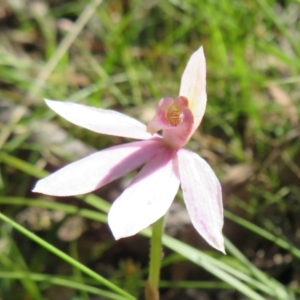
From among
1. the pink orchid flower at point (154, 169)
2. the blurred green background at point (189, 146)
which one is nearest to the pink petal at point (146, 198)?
the pink orchid flower at point (154, 169)

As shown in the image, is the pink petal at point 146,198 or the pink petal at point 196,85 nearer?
the pink petal at point 146,198

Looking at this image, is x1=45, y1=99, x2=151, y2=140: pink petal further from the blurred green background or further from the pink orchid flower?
the blurred green background

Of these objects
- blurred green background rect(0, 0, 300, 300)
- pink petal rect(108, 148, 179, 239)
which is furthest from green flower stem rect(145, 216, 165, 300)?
blurred green background rect(0, 0, 300, 300)

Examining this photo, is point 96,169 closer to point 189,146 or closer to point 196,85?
point 196,85

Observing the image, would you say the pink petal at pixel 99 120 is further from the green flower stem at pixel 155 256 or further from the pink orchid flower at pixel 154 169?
the green flower stem at pixel 155 256

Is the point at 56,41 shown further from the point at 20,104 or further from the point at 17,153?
the point at 17,153

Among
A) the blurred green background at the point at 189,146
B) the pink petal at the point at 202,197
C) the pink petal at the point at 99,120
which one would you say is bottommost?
the blurred green background at the point at 189,146

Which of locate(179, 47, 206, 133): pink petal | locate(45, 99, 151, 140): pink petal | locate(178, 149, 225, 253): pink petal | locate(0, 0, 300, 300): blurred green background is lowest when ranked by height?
locate(0, 0, 300, 300): blurred green background
